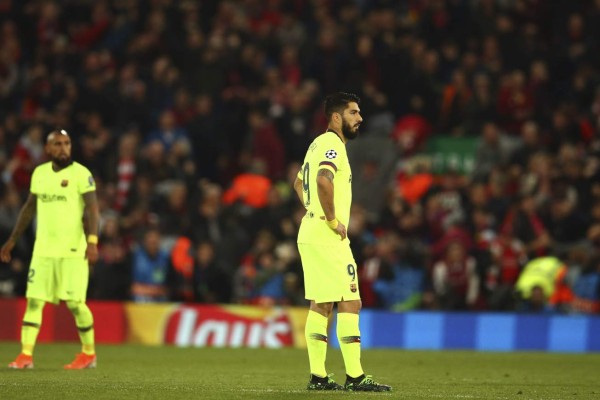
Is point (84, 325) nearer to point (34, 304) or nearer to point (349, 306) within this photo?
point (34, 304)

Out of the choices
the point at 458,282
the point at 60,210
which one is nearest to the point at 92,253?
the point at 60,210

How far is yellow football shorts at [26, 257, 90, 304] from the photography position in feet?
41.4

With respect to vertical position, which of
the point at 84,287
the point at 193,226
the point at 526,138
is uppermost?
the point at 526,138

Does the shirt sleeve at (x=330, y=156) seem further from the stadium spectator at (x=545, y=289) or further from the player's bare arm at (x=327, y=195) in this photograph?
the stadium spectator at (x=545, y=289)

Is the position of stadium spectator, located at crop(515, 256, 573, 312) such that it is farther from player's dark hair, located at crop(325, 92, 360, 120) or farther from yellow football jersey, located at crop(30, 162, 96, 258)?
player's dark hair, located at crop(325, 92, 360, 120)

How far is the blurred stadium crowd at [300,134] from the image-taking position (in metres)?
19.6

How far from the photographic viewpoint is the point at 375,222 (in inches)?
836

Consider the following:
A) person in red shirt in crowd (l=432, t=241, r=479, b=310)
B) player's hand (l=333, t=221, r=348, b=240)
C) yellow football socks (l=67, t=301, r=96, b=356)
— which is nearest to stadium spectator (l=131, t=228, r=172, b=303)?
person in red shirt in crowd (l=432, t=241, r=479, b=310)

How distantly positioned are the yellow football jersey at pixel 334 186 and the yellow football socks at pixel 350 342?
653 mm

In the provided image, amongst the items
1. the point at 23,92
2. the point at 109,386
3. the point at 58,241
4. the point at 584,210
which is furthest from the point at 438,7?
the point at 109,386

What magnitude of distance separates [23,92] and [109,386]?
45.9 feet

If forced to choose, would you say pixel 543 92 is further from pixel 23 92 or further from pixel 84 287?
pixel 84 287

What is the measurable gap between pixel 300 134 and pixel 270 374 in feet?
33.3

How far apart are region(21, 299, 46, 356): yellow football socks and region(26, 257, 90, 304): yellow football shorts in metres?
0.14
